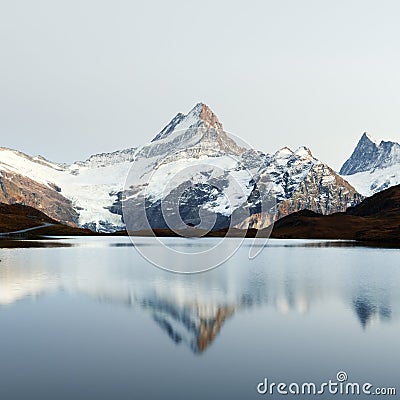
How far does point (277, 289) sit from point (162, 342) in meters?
25.6

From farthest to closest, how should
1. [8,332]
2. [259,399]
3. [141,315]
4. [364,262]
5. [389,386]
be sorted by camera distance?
1. [364,262]
2. [141,315]
3. [8,332]
4. [389,386]
5. [259,399]

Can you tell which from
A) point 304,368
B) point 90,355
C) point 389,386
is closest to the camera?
point 389,386

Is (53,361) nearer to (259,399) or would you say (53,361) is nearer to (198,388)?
(198,388)

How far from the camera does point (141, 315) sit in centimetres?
3938

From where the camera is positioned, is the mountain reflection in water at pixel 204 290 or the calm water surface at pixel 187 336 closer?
the calm water surface at pixel 187 336

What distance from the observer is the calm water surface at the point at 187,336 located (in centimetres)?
2364

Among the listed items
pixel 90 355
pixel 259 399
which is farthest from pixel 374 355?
pixel 90 355

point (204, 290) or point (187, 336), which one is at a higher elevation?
point (204, 290)

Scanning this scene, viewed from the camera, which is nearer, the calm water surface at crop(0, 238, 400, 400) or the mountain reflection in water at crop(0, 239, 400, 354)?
the calm water surface at crop(0, 238, 400, 400)

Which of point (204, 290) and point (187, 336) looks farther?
point (204, 290)

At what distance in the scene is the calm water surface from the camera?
23.6 meters

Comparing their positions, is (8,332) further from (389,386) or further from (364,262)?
(364,262)

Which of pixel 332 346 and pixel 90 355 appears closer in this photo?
pixel 90 355

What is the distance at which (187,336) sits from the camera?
33031 mm
